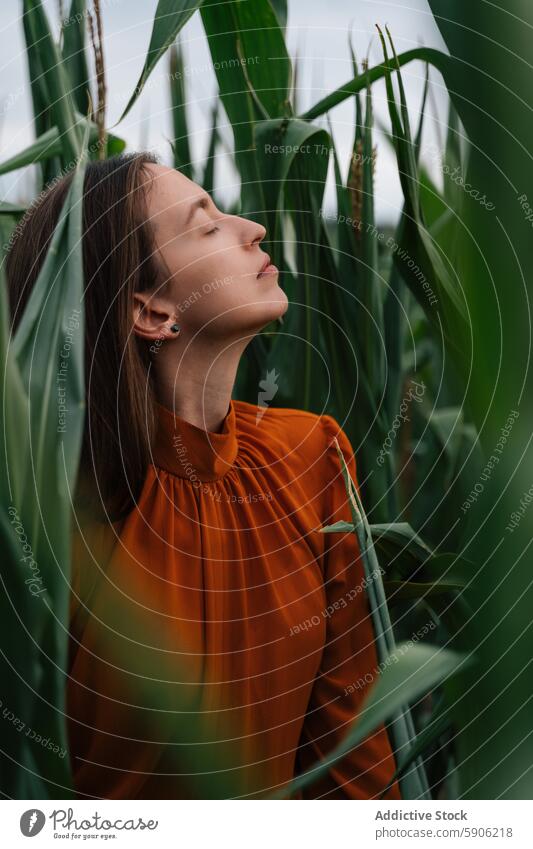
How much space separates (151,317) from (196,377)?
4cm

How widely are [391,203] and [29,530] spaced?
0.30 meters

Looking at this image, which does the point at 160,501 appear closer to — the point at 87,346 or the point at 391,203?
the point at 87,346

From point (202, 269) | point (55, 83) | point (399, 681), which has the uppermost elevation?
point (55, 83)

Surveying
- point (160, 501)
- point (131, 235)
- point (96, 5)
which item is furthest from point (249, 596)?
point (96, 5)

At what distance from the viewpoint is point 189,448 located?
543 millimetres

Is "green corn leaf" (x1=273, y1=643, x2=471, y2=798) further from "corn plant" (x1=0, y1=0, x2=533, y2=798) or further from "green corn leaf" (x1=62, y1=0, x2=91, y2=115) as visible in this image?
"green corn leaf" (x1=62, y1=0, x2=91, y2=115)

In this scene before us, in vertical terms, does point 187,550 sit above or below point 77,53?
below

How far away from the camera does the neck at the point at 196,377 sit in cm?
54

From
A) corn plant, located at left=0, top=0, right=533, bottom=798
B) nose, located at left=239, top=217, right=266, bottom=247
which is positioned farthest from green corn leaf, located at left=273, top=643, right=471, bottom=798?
nose, located at left=239, top=217, right=266, bottom=247

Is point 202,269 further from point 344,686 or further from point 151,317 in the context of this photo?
point 344,686

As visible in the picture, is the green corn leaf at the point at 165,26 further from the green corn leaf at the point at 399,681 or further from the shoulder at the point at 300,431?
the green corn leaf at the point at 399,681

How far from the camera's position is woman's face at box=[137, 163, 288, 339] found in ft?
1.72
